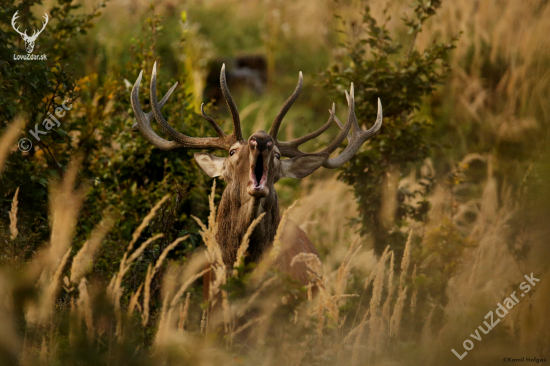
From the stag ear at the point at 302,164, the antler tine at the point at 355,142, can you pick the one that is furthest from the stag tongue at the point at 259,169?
the antler tine at the point at 355,142

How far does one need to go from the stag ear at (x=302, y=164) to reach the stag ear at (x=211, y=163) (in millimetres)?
557

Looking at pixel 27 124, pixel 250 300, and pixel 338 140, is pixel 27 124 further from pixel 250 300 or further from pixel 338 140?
pixel 250 300

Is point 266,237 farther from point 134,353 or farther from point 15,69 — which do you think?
point 15,69

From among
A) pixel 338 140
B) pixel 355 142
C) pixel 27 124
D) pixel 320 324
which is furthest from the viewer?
pixel 355 142

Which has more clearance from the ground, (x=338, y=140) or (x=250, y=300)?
(x=338, y=140)

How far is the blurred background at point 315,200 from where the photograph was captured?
3.29 m

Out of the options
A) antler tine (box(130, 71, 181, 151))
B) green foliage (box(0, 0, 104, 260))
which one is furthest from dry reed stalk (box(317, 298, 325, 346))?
antler tine (box(130, 71, 181, 151))

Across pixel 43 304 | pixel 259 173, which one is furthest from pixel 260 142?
pixel 43 304

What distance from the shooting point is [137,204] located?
622 cm

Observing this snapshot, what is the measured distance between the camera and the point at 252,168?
446 centimetres

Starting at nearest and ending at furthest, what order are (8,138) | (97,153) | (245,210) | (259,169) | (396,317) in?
(396,317)
(8,138)
(259,169)
(245,210)
(97,153)

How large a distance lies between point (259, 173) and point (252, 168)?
0.55ft

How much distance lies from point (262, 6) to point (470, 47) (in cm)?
798

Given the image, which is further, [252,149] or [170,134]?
[170,134]
